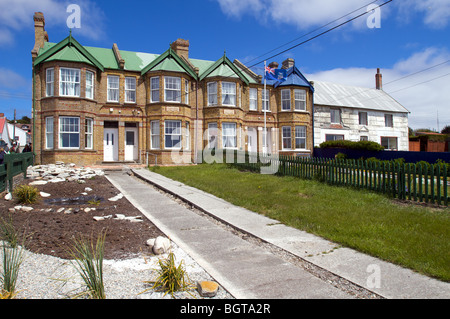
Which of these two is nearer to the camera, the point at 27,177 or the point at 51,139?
the point at 27,177

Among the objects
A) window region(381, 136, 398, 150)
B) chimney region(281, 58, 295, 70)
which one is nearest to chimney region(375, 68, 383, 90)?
window region(381, 136, 398, 150)

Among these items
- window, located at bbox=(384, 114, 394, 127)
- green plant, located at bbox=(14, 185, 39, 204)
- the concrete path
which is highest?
window, located at bbox=(384, 114, 394, 127)

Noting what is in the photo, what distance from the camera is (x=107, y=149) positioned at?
75.6 ft

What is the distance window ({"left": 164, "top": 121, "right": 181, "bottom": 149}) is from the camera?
23281mm

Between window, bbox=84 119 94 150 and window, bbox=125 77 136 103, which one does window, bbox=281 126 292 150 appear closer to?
window, bbox=125 77 136 103

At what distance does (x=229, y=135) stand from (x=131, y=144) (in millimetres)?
7450

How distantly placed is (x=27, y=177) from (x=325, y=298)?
50.5 ft

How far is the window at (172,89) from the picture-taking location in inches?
918

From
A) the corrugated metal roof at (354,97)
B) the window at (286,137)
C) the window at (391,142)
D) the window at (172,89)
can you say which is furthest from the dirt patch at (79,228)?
the window at (391,142)

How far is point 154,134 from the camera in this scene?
23516mm

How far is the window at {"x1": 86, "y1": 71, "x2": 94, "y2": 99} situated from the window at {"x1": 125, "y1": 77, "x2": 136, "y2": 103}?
2442 millimetres
